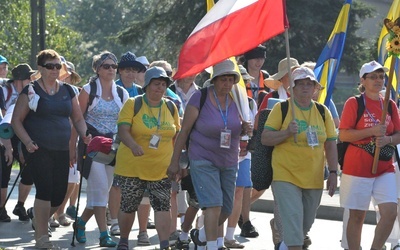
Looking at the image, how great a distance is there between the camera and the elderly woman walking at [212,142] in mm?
10109

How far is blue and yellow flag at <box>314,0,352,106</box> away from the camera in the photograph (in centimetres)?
1241

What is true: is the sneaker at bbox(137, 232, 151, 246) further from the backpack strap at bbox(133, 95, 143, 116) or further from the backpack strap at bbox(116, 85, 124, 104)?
the backpack strap at bbox(133, 95, 143, 116)

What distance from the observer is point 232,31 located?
980cm

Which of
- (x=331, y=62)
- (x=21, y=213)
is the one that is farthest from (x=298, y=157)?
(x=21, y=213)

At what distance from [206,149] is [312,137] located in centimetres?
96

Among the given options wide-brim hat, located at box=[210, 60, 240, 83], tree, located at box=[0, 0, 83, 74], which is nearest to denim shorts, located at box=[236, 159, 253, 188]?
wide-brim hat, located at box=[210, 60, 240, 83]

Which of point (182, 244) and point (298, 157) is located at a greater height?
point (298, 157)

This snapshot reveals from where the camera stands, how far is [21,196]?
14.6 meters

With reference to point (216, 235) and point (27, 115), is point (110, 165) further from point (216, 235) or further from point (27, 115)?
point (216, 235)

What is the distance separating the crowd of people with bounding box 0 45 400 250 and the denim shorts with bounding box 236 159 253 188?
1 centimetres

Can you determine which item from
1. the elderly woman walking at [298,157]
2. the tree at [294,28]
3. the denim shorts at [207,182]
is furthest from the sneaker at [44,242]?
the tree at [294,28]

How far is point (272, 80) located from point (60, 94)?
6.84ft

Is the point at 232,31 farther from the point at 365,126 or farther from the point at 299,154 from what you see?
the point at 365,126

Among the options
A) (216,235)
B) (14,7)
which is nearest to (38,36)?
(216,235)
